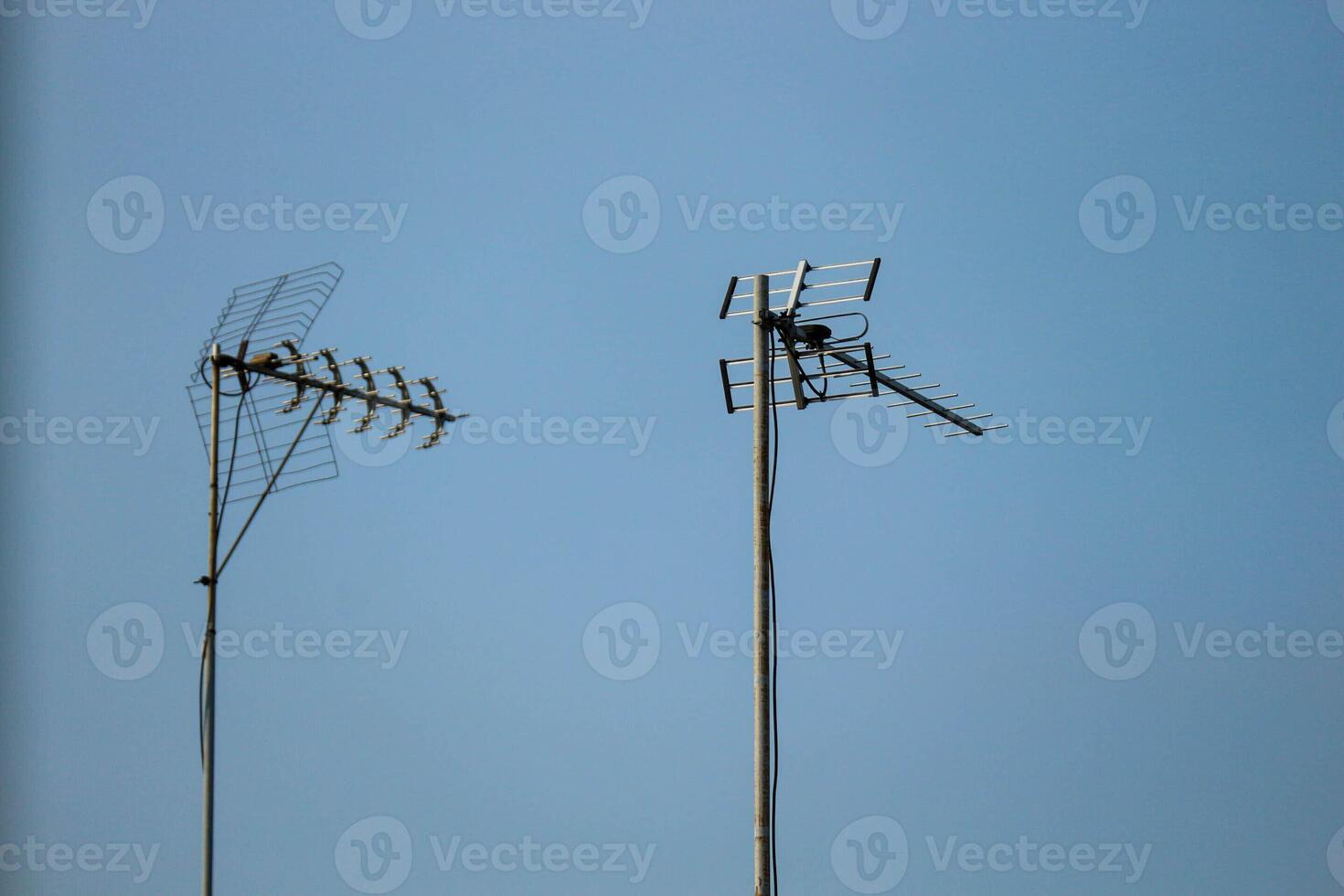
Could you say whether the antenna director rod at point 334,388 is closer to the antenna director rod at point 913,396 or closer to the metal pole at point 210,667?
the metal pole at point 210,667

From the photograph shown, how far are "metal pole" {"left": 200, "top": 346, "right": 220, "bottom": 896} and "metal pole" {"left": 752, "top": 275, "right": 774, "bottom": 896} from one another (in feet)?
13.2

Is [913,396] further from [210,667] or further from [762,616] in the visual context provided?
[210,667]

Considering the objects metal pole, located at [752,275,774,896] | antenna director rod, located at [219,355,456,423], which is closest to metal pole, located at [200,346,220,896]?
antenna director rod, located at [219,355,456,423]

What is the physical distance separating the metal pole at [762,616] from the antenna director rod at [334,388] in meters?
4.36

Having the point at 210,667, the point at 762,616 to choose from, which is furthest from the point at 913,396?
the point at 210,667

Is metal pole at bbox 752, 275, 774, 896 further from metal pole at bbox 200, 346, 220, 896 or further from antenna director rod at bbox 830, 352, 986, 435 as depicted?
metal pole at bbox 200, 346, 220, 896

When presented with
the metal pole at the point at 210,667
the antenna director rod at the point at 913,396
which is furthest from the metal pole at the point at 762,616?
the metal pole at the point at 210,667

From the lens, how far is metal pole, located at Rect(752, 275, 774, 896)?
10859 millimetres

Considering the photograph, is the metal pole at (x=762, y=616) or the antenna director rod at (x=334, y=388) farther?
the antenna director rod at (x=334, y=388)

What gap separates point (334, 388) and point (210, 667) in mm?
2777

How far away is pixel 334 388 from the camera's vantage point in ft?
47.4

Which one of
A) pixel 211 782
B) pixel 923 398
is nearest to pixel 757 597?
pixel 923 398

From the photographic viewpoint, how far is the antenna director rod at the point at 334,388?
13.7 m

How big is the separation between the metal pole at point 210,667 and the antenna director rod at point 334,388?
22 cm
